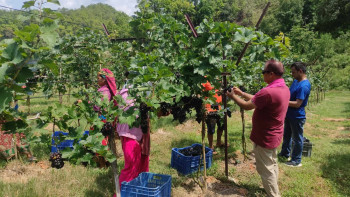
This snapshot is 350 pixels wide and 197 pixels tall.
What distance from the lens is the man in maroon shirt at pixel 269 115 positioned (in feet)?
9.34

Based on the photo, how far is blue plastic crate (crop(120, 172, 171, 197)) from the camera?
2539mm

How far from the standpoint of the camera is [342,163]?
476cm

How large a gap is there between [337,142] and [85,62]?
6995mm

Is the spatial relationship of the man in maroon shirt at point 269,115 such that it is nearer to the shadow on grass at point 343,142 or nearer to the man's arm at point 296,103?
the man's arm at point 296,103

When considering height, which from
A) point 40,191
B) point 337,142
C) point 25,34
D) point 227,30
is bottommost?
point 337,142

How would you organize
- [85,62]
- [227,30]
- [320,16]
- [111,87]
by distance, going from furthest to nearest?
[320,16] < [85,62] < [111,87] < [227,30]

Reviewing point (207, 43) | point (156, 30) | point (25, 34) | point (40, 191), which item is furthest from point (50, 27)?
point (40, 191)

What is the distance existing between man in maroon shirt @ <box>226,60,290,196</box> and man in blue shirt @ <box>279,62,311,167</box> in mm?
1331

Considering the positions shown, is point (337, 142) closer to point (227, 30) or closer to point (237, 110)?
point (237, 110)

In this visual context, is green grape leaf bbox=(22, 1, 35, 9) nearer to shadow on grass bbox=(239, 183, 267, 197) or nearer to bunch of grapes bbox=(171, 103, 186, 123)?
bunch of grapes bbox=(171, 103, 186, 123)

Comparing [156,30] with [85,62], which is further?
[85,62]

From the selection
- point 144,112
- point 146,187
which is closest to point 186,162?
point 146,187

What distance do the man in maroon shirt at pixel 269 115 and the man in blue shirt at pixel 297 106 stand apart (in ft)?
4.37

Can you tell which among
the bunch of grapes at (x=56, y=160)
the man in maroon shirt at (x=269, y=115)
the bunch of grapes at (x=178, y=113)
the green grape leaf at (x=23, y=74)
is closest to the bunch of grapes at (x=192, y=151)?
the man in maroon shirt at (x=269, y=115)
